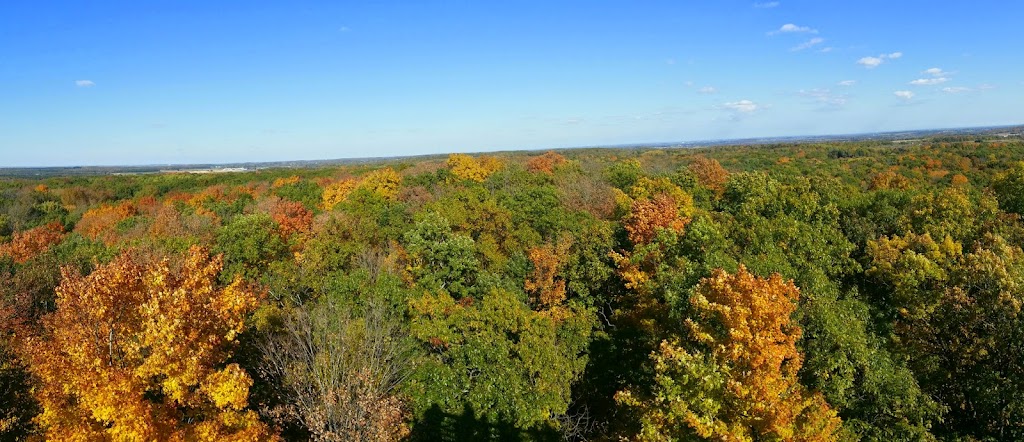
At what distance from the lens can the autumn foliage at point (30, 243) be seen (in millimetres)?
45897

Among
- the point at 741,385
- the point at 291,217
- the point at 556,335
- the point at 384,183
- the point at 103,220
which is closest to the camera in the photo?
the point at 741,385

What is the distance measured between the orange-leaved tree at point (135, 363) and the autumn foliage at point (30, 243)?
Answer: 98.8ft

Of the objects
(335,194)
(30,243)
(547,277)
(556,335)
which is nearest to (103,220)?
(30,243)

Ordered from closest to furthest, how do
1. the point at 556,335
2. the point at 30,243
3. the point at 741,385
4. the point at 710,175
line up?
the point at 741,385 < the point at 556,335 < the point at 30,243 < the point at 710,175

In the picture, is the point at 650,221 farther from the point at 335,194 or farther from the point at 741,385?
the point at 335,194

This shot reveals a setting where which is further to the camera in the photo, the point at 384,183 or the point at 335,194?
the point at 335,194

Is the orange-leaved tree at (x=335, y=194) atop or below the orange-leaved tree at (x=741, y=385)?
atop

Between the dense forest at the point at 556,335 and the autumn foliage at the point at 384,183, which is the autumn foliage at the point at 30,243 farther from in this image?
the autumn foliage at the point at 384,183

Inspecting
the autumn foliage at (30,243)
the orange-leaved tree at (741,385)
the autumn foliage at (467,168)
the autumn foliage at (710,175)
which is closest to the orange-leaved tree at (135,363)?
the orange-leaved tree at (741,385)

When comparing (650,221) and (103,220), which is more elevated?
(650,221)

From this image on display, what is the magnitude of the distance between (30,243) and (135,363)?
154 ft

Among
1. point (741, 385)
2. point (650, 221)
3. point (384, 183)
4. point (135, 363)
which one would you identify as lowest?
point (741, 385)

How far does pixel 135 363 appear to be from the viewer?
18.4 meters

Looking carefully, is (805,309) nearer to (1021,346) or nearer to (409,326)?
(1021,346)
